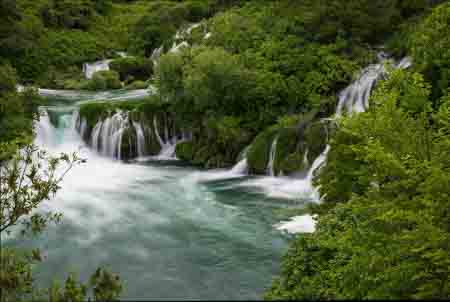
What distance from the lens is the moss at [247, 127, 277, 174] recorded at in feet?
71.4

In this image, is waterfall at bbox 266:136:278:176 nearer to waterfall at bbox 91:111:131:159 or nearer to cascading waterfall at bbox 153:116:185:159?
cascading waterfall at bbox 153:116:185:159

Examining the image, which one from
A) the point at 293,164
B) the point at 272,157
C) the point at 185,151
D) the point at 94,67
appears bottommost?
the point at 293,164

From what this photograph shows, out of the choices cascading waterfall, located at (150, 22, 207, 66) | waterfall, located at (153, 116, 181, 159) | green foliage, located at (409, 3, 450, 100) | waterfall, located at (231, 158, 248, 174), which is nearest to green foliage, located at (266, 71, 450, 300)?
green foliage, located at (409, 3, 450, 100)

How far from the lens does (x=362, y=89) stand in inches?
894

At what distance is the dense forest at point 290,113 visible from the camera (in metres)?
6.19

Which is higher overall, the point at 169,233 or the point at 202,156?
the point at 202,156

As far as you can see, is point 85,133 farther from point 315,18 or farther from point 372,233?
point 372,233

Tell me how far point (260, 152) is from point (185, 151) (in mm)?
5527

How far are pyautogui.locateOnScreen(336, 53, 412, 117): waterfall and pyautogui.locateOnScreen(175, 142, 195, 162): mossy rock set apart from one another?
8.32 metres

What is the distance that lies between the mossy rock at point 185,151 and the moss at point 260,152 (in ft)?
14.8

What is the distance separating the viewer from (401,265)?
611cm

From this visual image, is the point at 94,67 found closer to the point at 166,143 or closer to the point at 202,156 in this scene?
the point at 166,143

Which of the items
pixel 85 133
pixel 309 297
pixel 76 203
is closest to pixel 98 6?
pixel 85 133

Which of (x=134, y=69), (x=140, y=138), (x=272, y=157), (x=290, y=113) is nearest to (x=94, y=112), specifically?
(x=140, y=138)
